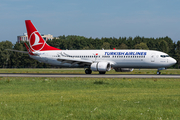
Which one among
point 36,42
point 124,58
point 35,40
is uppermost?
point 35,40

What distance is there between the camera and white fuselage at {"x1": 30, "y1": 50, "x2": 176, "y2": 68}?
4822cm

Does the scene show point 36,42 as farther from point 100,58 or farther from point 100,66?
point 100,66

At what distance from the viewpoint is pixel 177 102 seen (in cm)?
1551

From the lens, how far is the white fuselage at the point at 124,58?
48.2 metres

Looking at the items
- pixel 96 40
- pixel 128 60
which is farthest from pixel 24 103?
pixel 96 40

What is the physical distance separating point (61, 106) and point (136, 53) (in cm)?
3622

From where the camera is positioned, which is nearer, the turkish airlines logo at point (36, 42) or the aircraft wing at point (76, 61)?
the aircraft wing at point (76, 61)

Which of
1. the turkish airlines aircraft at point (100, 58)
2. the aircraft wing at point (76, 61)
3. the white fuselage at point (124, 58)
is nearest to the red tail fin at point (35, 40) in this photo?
the turkish airlines aircraft at point (100, 58)

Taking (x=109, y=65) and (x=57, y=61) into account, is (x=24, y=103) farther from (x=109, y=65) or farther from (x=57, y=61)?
(x=57, y=61)

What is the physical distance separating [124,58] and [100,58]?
4.70 m

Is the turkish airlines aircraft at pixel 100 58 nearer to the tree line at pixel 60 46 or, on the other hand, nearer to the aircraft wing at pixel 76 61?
the aircraft wing at pixel 76 61

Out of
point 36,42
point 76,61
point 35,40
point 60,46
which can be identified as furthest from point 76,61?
point 60,46

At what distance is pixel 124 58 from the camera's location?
4928cm

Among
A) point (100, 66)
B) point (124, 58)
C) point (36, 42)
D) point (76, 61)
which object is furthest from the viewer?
point (36, 42)
